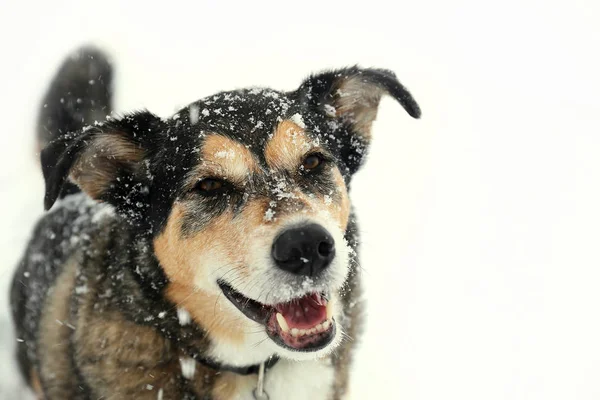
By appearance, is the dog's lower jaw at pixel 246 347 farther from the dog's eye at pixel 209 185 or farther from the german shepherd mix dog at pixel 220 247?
the dog's eye at pixel 209 185

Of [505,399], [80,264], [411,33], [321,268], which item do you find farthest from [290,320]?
[411,33]

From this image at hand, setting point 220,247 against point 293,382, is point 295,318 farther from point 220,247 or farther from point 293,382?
point 293,382

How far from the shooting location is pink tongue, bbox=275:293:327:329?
294 cm

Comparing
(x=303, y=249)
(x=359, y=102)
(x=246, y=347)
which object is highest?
(x=359, y=102)

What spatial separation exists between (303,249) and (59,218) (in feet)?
8.45

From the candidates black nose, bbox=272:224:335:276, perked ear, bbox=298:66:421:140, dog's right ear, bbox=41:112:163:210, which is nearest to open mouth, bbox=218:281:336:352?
black nose, bbox=272:224:335:276

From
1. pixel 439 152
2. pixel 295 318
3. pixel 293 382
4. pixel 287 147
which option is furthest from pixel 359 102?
pixel 439 152

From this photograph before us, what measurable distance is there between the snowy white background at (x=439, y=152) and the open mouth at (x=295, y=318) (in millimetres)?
1962

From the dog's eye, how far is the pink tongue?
2.45 ft

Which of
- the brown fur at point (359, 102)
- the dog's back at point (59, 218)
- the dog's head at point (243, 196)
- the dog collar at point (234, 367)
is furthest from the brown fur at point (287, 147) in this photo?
the dog's back at point (59, 218)

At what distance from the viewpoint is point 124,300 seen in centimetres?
340

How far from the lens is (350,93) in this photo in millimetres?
3684

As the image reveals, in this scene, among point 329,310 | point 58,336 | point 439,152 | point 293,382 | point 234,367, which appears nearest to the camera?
point 329,310

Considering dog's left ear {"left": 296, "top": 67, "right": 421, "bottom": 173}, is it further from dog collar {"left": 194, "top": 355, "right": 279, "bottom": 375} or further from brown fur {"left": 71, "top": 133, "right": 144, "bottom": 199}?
dog collar {"left": 194, "top": 355, "right": 279, "bottom": 375}
